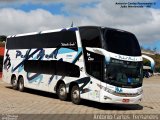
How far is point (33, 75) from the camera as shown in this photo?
2589 cm

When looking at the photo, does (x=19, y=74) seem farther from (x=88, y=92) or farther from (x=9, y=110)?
(x=9, y=110)

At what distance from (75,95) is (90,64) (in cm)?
202

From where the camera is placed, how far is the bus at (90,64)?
19000mm

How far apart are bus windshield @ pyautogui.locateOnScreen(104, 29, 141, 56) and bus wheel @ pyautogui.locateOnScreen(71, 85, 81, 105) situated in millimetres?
2932

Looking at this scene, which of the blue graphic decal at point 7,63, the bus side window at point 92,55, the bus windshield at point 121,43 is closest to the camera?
the bus side window at point 92,55

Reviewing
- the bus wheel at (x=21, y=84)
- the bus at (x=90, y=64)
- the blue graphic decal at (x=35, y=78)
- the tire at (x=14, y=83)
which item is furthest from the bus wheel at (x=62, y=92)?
the tire at (x=14, y=83)

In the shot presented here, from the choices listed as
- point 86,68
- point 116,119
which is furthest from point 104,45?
point 116,119

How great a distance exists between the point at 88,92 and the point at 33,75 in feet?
22.7

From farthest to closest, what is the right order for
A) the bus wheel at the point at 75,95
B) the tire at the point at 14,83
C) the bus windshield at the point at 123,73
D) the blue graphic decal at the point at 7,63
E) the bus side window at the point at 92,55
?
the blue graphic decal at the point at 7,63 < the tire at the point at 14,83 < the bus wheel at the point at 75,95 < the bus side window at the point at 92,55 < the bus windshield at the point at 123,73

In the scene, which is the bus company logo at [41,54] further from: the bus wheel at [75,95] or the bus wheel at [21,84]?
the bus wheel at [75,95]

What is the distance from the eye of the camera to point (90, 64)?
19750 millimetres

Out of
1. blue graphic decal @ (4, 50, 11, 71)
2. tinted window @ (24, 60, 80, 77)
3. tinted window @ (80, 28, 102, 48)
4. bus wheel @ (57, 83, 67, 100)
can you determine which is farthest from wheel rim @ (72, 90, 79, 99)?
blue graphic decal @ (4, 50, 11, 71)

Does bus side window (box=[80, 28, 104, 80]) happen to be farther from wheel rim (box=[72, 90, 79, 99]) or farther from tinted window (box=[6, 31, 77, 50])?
wheel rim (box=[72, 90, 79, 99])

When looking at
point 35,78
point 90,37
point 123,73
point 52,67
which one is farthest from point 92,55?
point 35,78
